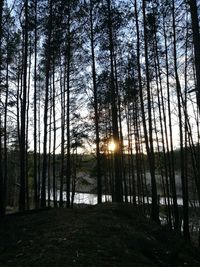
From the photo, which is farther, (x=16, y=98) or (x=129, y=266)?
(x=16, y=98)

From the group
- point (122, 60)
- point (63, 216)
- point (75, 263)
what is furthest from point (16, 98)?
point (75, 263)

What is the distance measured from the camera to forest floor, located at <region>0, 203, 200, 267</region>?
6.34m

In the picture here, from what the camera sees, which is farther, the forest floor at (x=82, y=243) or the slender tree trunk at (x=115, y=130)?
the slender tree trunk at (x=115, y=130)

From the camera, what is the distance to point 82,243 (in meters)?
7.22

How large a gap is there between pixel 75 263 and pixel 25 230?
3.29 metres

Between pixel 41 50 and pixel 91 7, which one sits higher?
pixel 91 7

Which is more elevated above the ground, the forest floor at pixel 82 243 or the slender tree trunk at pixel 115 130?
the slender tree trunk at pixel 115 130

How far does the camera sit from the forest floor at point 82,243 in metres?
6.34

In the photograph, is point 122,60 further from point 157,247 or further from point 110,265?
point 110,265

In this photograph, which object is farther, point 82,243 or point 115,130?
point 115,130

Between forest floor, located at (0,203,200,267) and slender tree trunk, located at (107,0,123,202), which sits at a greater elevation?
slender tree trunk, located at (107,0,123,202)

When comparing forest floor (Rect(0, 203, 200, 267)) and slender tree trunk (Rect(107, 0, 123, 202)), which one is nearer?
forest floor (Rect(0, 203, 200, 267))

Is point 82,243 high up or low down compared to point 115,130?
down

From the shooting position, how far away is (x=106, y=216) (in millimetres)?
10727
